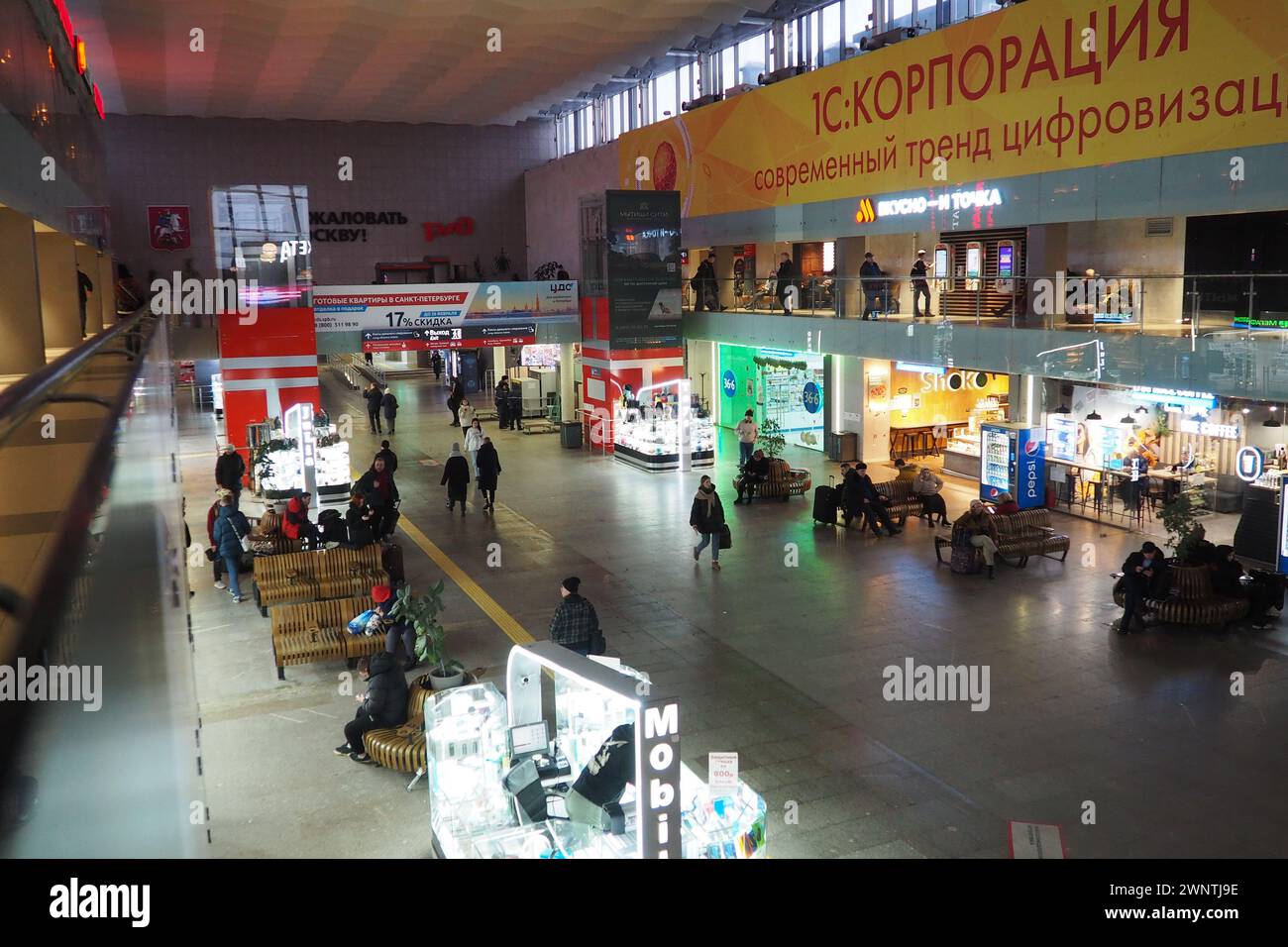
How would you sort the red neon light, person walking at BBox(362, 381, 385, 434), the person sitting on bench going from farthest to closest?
1. person walking at BBox(362, 381, 385, 434)
2. the person sitting on bench
3. the red neon light

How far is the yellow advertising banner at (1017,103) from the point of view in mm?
16000

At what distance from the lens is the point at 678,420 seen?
25.3 m

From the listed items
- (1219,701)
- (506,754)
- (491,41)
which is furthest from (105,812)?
(491,41)

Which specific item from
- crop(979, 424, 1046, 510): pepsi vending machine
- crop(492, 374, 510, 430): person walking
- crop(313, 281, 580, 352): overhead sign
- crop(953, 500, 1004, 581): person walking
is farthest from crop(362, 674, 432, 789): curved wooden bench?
crop(492, 374, 510, 430): person walking

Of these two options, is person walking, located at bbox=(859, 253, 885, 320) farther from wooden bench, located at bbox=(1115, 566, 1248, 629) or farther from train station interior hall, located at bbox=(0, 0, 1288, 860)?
wooden bench, located at bbox=(1115, 566, 1248, 629)

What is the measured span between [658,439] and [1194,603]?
1400cm

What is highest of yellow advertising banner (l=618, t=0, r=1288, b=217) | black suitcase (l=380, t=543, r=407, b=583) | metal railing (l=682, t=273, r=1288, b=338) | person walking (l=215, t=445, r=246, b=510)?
yellow advertising banner (l=618, t=0, r=1288, b=217)

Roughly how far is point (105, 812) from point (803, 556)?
1614 cm

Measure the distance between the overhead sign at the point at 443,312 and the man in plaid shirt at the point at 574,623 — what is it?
55.4 feet

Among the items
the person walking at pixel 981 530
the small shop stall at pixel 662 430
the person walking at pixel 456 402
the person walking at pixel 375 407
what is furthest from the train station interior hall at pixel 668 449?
the person walking at pixel 375 407

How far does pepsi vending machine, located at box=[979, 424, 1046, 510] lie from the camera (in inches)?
796

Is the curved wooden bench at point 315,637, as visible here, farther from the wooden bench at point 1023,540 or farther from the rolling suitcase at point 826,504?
the wooden bench at point 1023,540

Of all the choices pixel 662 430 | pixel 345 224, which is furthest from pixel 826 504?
pixel 345 224

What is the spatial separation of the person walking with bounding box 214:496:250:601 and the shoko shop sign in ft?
92.1
